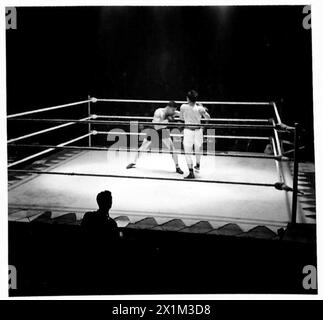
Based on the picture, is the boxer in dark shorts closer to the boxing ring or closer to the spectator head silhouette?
the boxing ring

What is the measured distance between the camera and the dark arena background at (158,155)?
3.11 metres

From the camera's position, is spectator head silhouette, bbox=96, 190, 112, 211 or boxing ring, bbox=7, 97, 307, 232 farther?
boxing ring, bbox=7, 97, 307, 232

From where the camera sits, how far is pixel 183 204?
397 centimetres

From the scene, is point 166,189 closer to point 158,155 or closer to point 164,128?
point 164,128

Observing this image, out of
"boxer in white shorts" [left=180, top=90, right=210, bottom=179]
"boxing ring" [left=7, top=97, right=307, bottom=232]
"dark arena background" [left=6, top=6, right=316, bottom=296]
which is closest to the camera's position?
"dark arena background" [left=6, top=6, right=316, bottom=296]

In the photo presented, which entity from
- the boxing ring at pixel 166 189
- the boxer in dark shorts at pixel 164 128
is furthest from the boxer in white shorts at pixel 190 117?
the boxing ring at pixel 166 189

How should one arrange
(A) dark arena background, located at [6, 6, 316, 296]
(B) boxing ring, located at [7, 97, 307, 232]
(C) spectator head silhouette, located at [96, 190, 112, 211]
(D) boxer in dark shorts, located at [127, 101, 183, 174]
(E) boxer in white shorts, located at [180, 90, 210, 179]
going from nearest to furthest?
1. (C) spectator head silhouette, located at [96, 190, 112, 211]
2. (A) dark arena background, located at [6, 6, 316, 296]
3. (B) boxing ring, located at [7, 97, 307, 232]
4. (E) boxer in white shorts, located at [180, 90, 210, 179]
5. (D) boxer in dark shorts, located at [127, 101, 183, 174]

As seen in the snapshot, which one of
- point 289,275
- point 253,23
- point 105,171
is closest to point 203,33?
point 253,23

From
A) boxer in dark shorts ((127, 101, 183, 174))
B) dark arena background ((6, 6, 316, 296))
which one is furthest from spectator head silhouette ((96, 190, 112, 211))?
boxer in dark shorts ((127, 101, 183, 174))

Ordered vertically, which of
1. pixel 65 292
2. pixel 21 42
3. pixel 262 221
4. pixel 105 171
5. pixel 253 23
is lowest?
pixel 65 292

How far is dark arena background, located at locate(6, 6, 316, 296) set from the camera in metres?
3.11

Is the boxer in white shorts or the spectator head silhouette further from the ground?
the boxer in white shorts

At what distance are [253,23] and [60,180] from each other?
192 inches
